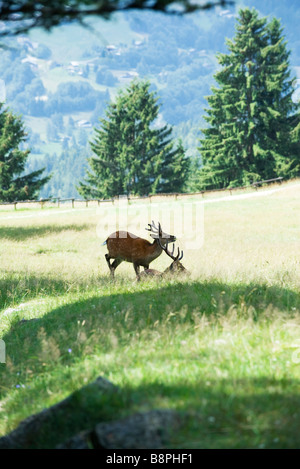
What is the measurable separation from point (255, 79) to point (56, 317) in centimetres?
5083

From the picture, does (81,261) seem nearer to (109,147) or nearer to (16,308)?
(16,308)

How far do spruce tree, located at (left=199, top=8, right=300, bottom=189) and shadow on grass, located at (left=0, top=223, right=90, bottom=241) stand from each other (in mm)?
31119

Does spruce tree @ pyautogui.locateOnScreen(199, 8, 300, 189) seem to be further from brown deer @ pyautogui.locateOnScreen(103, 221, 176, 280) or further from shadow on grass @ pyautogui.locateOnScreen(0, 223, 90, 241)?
brown deer @ pyautogui.locateOnScreen(103, 221, 176, 280)

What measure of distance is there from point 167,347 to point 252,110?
49993 millimetres

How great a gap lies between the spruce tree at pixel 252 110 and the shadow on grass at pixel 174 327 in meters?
45.3

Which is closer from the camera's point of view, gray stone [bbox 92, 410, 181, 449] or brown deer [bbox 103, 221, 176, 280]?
gray stone [bbox 92, 410, 181, 449]

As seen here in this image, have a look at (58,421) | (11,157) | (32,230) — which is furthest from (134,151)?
(58,421)

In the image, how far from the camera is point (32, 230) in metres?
25.3

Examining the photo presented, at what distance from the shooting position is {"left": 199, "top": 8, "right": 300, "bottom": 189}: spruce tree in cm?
5212

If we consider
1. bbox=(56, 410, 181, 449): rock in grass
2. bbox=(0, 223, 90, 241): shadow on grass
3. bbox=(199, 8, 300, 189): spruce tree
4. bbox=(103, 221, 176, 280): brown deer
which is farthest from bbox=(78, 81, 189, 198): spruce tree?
bbox=(56, 410, 181, 449): rock in grass

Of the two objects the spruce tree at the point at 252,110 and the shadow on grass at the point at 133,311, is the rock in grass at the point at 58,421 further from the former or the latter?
the spruce tree at the point at 252,110

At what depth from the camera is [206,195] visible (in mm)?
45844

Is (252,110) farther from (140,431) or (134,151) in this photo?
(140,431)
